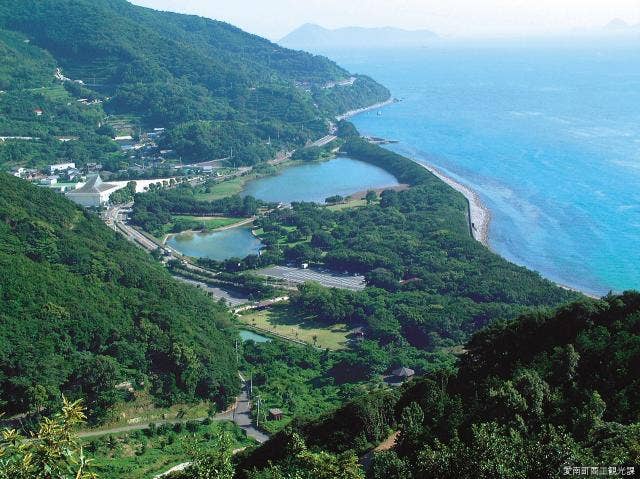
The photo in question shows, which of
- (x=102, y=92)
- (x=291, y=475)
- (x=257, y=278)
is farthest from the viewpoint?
(x=102, y=92)

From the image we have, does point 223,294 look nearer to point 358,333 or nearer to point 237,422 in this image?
point 358,333

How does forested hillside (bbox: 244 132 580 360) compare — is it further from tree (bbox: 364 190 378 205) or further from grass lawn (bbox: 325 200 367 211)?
grass lawn (bbox: 325 200 367 211)

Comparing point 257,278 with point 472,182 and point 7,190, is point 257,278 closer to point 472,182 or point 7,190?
point 7,190

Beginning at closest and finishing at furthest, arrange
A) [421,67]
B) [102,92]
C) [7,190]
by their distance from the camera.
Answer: [7,190], [102,92], [421,67]

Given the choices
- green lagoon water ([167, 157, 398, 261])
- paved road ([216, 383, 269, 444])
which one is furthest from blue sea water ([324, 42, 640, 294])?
paved road ([216, 383, 269, 444])

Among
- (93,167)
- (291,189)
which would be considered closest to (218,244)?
(291,189)

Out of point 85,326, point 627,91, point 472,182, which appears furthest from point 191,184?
point 627,91
